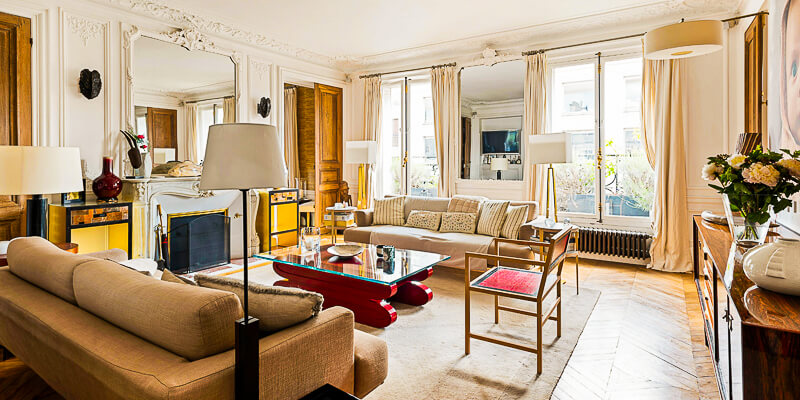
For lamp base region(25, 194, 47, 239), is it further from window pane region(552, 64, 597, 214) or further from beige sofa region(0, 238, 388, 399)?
window pane region(552, 64, 597, 214)

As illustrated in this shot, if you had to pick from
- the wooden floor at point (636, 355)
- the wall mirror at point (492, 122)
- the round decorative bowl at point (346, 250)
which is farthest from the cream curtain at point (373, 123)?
the wooden floor at point (636, 355)

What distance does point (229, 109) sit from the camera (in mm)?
5605

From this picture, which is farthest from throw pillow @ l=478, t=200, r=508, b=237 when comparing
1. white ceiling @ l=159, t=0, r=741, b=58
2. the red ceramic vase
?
the red ceramic vase

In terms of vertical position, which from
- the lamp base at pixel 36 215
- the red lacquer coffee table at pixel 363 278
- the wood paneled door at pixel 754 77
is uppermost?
the wood paneled door at pixel 754 77

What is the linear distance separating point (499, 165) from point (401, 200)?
60.5 inches

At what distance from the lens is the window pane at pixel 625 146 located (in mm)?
5074

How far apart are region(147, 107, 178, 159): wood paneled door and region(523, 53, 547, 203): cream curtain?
4312 mm

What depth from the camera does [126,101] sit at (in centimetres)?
460

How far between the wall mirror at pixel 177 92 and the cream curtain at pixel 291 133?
1659mm

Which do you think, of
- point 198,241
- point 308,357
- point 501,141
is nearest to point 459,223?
point 501,141

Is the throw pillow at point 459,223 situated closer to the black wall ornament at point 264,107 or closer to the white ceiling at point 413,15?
the white ceiling at point 413,15

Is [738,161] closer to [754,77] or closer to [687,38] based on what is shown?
[687,38]

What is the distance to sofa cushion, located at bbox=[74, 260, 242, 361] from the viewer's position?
4.21 feet

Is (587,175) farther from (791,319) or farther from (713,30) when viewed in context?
(791,319)
